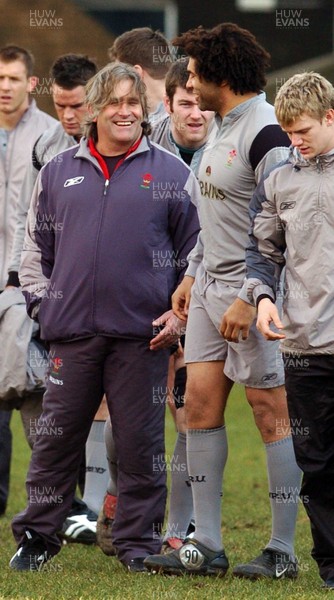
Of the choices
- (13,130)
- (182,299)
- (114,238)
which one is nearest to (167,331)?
(182,299)

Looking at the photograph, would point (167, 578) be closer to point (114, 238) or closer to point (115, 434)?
point (115, 434)

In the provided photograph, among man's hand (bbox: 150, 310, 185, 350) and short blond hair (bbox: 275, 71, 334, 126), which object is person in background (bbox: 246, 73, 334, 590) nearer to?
short blond hair (bbox: 275, 71, 334, 126)

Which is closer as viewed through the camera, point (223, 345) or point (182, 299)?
point (223, 345)

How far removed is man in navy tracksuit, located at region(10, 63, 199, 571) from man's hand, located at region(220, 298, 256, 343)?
0.44 meters

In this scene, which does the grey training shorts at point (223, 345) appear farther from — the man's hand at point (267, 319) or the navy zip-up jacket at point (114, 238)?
Result: the man's hand at point (267, 319)

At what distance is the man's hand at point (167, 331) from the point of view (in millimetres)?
6074

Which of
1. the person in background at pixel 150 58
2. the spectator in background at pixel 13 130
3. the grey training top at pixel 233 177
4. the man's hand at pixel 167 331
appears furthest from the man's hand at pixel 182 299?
the spectator in background at pixel 13 130

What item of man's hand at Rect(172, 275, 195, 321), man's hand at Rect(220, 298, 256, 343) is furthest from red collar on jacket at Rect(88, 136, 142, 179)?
man's hand at Rect(220, 298, 256, 343)

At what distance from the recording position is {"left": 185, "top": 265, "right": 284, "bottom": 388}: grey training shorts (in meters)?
5.84

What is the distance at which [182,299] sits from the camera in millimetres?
6145

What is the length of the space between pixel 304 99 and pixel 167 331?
1307mm

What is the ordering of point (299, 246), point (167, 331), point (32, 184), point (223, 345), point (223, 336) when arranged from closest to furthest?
point (299, 246)
point (223, 336)
point (223, 345)
point (167, 331)
point (32, 184)

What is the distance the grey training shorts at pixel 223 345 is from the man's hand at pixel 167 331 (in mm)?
67

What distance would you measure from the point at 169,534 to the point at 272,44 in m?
16.0
